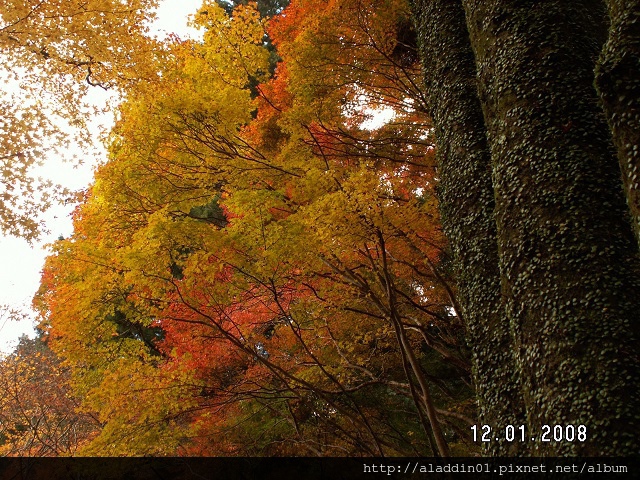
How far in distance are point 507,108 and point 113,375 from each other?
501 centimetres

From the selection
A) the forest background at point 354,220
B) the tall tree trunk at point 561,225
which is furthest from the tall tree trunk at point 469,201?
the tall tree trunk at point 561,225

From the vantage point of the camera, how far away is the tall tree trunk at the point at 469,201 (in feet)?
11.3

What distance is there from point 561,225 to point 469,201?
116 centimetres

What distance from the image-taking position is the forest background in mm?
2852

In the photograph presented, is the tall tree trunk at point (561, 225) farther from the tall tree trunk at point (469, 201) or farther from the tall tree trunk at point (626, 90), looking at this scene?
the tall tree trunk at point (626, 90)

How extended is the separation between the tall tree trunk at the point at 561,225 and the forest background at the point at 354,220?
14 mm

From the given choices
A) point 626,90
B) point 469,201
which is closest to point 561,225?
point 626,90

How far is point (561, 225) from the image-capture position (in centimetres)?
301

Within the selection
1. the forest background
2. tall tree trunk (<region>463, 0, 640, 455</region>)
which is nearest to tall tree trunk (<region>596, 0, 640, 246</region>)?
the forest background

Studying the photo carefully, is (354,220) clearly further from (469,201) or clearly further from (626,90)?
(626,90)

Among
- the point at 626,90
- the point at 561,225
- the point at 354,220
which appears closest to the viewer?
the point at 626,90

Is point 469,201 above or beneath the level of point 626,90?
above

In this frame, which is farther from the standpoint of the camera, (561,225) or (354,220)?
(354,220)

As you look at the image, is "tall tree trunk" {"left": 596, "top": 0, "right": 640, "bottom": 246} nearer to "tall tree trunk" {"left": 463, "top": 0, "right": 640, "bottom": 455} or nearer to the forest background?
the forest background
